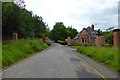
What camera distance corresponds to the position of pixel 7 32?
48531mm

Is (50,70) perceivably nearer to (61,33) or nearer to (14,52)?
(14,52)

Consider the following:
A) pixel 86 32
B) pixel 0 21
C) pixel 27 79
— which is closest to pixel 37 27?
pixel 86 32

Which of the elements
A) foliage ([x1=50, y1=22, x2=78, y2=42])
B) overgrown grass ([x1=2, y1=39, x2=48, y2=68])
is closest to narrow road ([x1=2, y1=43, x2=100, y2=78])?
overgrown grass ([x1=2, y1=39, x2=48, y2=68])

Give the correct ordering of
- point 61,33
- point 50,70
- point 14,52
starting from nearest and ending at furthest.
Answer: point 50,70 < point 14,52 < point 61,33

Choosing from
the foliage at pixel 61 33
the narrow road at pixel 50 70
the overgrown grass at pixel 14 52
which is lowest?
the narrow road at pixel 50 70

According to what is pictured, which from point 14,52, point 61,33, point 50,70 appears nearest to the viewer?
point 50,70

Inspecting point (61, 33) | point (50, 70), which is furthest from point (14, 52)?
point (61, 33)

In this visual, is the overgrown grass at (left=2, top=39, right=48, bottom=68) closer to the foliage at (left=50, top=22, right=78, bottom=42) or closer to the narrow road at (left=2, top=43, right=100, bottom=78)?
the narrow road at (left=2, top=43, right=100, bottom=78)

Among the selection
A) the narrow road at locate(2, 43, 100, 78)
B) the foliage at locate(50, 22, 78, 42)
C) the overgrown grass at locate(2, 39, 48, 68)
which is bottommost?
the narrow road at locate(2, 43, 100, 78)

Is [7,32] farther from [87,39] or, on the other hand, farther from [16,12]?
[87,39]

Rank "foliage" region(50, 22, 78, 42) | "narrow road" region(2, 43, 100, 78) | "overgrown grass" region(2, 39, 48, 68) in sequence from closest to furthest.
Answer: "narrow road" region(2, 43, 100, 78)
"overgrown grass" region(2, 39, 48, 68)
"foliage" region(50, 22, 78, 42)

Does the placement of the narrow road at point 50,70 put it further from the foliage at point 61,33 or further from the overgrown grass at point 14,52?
the foliage at point 61,33

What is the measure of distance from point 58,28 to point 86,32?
3898cm

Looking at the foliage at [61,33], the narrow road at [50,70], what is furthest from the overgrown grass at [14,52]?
the foliage at [61,33]
